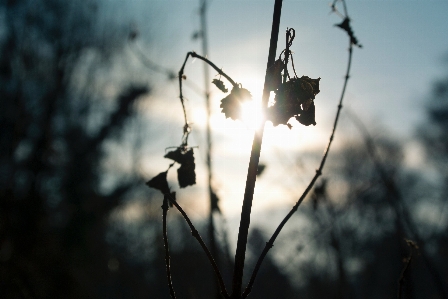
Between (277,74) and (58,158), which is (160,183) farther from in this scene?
(58,158)

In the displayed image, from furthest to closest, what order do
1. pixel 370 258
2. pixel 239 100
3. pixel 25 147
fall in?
pixel 370 258 < pixel 25 147 < pixel 239 100

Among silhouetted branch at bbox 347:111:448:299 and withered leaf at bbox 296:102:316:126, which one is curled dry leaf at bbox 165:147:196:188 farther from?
silhouetted branch at bbox 347:111:448:299

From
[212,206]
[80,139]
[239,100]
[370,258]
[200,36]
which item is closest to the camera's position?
[239,100]

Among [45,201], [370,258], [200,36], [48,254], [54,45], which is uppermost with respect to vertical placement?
[54,45]

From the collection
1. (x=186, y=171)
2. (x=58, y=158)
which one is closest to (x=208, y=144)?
(x=186, y=171)

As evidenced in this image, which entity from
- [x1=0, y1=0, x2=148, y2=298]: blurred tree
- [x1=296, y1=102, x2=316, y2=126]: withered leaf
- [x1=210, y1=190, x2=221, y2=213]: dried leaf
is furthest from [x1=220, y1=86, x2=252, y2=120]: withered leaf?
[x1=0, y1=0, x2=148, y2=298]: blurred tree

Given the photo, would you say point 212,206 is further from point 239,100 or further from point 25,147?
point 25,147

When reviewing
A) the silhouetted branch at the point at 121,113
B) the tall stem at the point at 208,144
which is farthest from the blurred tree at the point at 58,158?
the tall stem at the point at 208,144

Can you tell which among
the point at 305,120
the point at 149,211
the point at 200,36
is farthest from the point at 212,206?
the point at 149,211

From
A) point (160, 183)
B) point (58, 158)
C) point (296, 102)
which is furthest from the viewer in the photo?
point (58, 158)
